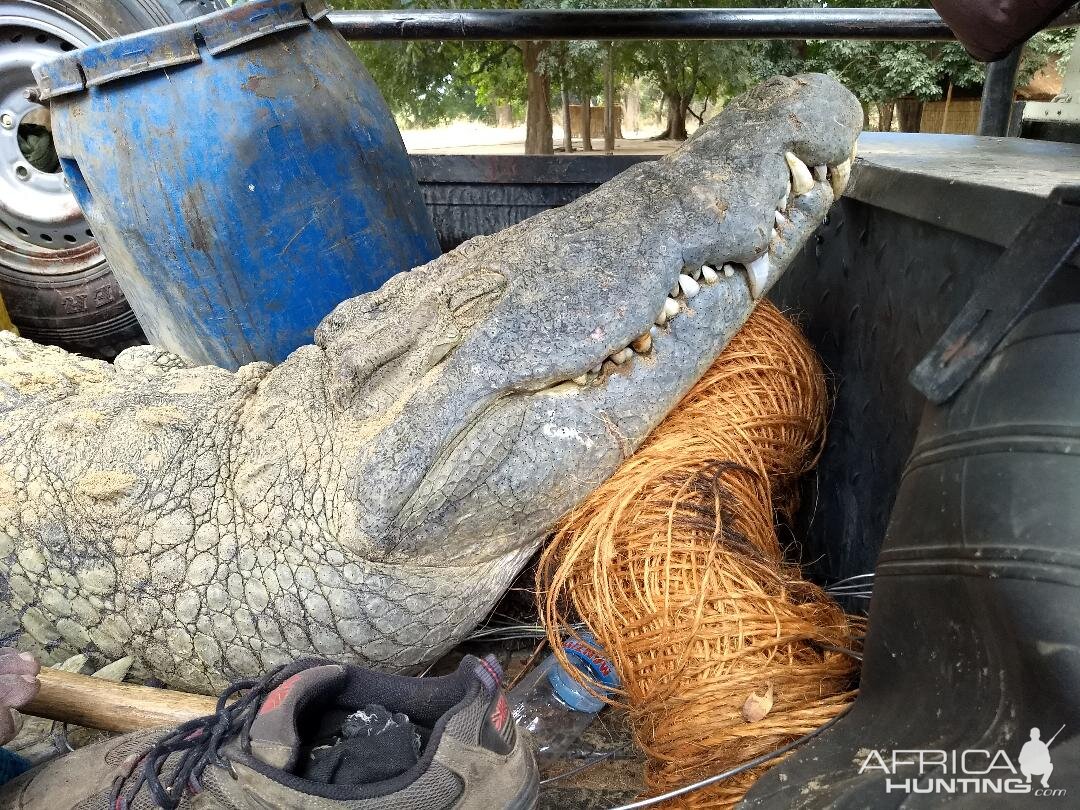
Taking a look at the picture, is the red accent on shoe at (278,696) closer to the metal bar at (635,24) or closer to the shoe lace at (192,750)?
the shoe lace at (192,750)

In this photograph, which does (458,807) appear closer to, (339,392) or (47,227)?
(339,392)

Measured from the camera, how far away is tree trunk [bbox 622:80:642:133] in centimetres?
1158

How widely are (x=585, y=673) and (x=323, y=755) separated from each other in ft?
2.07

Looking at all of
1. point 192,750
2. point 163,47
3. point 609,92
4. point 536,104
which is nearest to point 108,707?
point 192,750

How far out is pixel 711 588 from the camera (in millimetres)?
1301

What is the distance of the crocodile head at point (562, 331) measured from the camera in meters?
1.35

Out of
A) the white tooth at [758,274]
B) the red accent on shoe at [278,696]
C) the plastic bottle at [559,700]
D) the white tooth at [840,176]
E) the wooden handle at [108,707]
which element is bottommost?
the plastic bottle at [559,700]

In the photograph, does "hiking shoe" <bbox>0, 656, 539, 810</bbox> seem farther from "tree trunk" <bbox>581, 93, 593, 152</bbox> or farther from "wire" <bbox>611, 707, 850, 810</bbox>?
"tree trunk" <bbox>581, 93, 593, 152</bbox>

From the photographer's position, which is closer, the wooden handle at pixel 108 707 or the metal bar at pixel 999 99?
the wooden handle at pixel 108 707

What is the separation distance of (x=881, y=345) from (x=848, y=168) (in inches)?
14.8

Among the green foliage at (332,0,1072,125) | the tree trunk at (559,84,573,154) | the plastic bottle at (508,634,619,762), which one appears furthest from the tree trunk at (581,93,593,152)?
the plastic bottle at (508,634,619,762)

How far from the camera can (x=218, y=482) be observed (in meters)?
1.48

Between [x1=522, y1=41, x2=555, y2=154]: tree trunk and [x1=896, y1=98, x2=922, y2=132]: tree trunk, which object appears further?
[x1=896, y1=98, x2=922, y2=132]: tree trunk

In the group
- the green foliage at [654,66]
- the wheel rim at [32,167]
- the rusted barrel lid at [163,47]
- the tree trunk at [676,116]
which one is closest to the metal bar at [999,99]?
the rusted barrel lid at [163,47]
